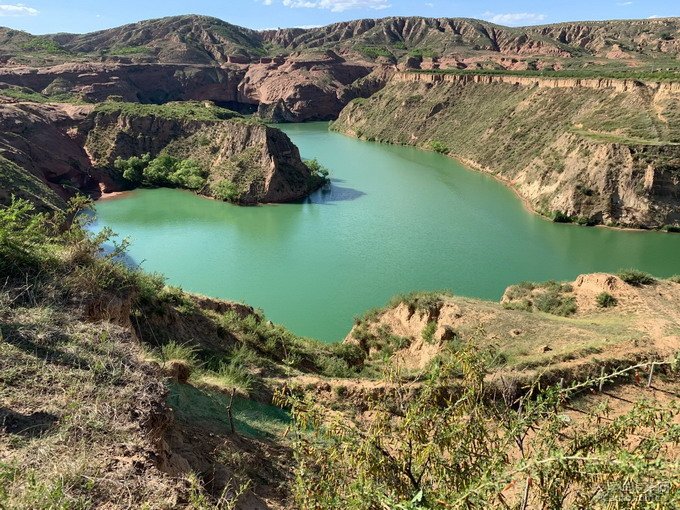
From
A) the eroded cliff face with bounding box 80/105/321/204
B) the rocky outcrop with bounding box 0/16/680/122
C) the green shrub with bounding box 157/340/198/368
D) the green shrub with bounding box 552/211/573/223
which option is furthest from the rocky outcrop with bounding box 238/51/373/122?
the green shrub with bounding box 157/340/198/368

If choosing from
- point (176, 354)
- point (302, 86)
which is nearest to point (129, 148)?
point (176, 354)

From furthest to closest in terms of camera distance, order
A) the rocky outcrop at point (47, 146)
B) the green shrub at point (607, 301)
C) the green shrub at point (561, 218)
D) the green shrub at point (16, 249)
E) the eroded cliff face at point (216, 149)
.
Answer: the eroded cliff face at point (216, 149) → the rocky outcrop at point (47, 146) → the green shrub at point (561, 218) → the green shrub at point (607, 301) → the green shrub at point (16, 249)

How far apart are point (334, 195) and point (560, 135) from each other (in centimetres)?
2126

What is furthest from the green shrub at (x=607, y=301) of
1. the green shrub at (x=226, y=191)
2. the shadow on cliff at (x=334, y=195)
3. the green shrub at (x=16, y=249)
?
the green shrub at (x=226, y=191)

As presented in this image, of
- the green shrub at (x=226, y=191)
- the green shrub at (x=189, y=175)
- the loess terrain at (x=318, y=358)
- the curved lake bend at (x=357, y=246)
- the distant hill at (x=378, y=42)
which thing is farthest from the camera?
the distant hill at (x=378, y=42)

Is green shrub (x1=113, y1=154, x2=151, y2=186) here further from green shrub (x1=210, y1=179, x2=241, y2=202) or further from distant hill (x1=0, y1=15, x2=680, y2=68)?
distant hill (x1=0, y1=15, x2=680, y2=68)

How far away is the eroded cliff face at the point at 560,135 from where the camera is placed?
3500cm

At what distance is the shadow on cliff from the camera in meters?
40.8

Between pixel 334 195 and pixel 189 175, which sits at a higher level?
pixel 189 175

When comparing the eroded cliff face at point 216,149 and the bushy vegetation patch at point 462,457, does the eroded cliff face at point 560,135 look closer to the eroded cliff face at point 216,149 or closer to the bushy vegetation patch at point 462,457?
the eroded cliff face at point 216,149

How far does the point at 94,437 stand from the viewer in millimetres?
4879

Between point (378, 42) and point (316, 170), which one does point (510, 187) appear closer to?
point (316, 170)

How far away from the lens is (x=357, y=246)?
2969cm

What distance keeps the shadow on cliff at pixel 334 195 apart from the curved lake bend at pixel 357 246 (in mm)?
89
